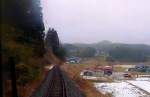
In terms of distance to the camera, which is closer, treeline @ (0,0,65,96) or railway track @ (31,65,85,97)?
treeline @ (0,0,65,96)

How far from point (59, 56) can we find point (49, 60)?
44.1 feet

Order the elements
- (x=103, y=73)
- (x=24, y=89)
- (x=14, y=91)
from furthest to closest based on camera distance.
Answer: (x=103, y=73) < (x=24, y=89) < (x=14, y=91)

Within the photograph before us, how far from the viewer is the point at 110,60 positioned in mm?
128625

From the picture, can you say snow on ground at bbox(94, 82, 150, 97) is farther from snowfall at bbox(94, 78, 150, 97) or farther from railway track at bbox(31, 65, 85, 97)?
railway track at bbox(31, 65, 85, 97)

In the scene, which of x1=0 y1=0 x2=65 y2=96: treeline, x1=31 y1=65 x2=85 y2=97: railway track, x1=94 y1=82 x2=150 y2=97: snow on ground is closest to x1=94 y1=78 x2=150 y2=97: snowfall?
x1=94 y1=82 x2=150 y2=97: snow on ground

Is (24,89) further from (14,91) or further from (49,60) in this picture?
(49,60)

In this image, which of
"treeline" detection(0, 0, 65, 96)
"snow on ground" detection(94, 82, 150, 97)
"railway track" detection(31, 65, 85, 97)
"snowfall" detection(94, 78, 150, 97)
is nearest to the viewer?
"treeline" detection(0, 0, 65, 96)

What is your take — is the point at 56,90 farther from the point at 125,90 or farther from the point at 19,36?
the point at 125,90

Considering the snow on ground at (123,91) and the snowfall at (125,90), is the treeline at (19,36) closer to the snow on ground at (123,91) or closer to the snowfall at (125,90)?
the snow on ground at (123,91)

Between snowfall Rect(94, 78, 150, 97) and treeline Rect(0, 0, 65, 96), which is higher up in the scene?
treeline Rect(0, 0, 65, 96)

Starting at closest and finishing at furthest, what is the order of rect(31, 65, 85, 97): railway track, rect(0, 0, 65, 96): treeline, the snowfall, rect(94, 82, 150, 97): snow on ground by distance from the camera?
→ rect(0, 0, 65, 96): treeline → rect(31, 65, 85, 97): railway track → rect(94, 82, 150, 97): snow on ground → the snowfall

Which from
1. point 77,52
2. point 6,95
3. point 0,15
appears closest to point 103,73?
point 77,52

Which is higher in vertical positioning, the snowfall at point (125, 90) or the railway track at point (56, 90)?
the railway track at point (56, 90)

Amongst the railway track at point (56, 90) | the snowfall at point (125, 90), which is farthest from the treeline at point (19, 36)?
the snowfall at point (125, 90)
